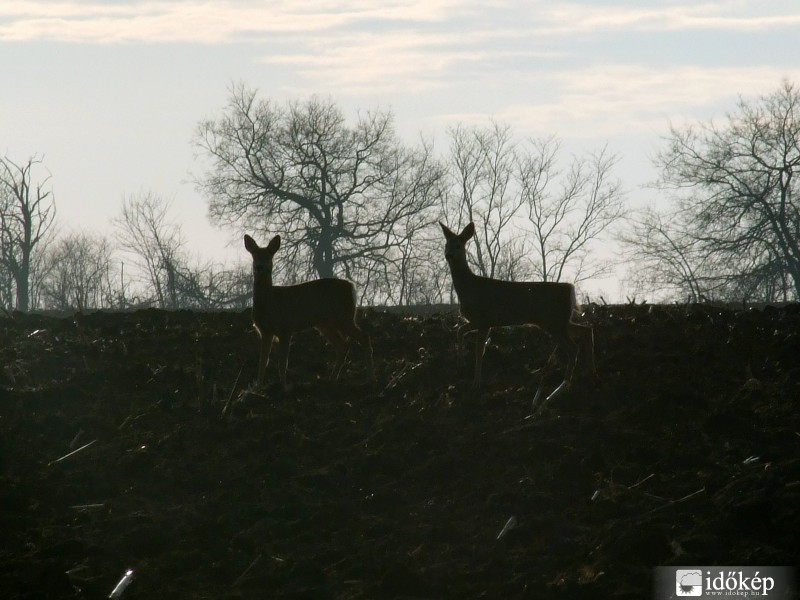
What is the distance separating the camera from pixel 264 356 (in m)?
15.0

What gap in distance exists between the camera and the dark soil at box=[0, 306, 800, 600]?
931cm

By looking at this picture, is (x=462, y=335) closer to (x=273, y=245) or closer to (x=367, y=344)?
(x=367, y=344)

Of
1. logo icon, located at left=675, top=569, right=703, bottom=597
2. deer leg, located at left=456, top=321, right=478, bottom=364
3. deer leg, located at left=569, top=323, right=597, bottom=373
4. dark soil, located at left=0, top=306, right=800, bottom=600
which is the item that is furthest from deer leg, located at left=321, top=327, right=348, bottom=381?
logo icon, located at left=675, top=569, right=703, bottom=597

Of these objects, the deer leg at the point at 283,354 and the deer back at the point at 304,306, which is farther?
the deer back at the point at 304,306

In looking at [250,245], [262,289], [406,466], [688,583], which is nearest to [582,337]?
[406,466]

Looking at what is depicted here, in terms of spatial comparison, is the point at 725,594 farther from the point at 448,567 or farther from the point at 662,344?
the point at 662,344

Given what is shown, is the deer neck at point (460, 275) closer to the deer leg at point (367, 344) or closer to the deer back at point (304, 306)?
the deer leg at point (367, 344)

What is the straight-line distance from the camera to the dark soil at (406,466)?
30.6 ft

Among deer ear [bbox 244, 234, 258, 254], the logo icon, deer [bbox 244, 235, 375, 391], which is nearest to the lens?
the logo icon

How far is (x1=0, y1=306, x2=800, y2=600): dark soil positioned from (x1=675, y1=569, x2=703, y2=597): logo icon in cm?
14

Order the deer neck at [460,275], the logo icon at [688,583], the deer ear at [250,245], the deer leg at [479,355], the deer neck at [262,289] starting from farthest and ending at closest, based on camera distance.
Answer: the deer ear at [250,245] → the deer neck at [262,289] → the deer neck at [460,275] → the deer leg at [479,355] → the logo icon at [688,583]

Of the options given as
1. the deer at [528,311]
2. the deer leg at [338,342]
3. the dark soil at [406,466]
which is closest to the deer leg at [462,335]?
Answer: the deer at [528,311]

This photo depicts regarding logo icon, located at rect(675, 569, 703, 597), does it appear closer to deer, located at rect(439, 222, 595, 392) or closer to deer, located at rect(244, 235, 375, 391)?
deer, located at rect(439, 222, 595, 392)

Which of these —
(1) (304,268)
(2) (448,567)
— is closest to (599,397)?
(2) (448,567)
